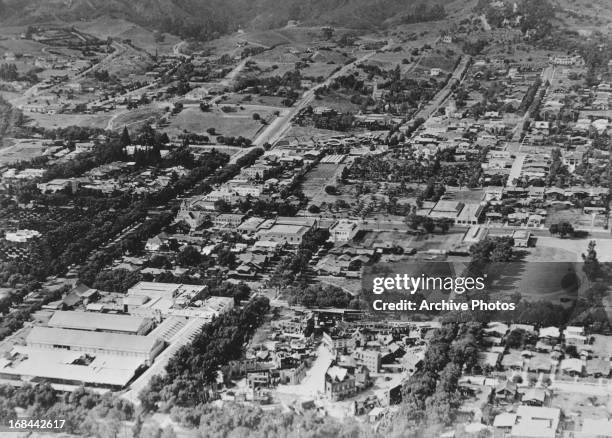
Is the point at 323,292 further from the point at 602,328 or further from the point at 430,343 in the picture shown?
the point at 602,328

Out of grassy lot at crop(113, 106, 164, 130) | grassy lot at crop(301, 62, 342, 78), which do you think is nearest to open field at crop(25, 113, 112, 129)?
grassy lot at crop(113, 106, 164, 130)

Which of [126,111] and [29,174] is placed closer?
[29,174]

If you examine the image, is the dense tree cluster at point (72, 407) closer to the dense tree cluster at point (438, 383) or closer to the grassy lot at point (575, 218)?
the dense tree cluster at point (438, 383)

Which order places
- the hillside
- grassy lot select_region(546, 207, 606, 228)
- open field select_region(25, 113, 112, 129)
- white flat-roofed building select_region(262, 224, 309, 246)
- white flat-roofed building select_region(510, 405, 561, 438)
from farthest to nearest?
the hillside < open field select_region(25, 113, 112, 129) < grassy lot select_region(546, 207, 606, 228) < white flat-roofed building select_region(262, 224, 309, 246) < white flat-roofed building select_region(510, 405, 561, 438)

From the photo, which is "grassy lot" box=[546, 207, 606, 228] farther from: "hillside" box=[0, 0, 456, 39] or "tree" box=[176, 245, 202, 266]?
"hillside" box=[0, 0, 456, 39]

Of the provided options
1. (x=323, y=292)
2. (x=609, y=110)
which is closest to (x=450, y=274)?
(x=323, y=292)

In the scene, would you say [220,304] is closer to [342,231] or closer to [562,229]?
[342,231]

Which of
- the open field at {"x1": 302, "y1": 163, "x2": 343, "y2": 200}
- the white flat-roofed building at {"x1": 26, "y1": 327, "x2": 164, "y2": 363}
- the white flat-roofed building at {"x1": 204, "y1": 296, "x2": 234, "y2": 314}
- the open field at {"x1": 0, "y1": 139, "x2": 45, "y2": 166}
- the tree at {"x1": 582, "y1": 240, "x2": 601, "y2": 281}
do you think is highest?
the white flat-roofed building at {"x1": 26, "y1": 327, "x2": 164, "y2": 363}

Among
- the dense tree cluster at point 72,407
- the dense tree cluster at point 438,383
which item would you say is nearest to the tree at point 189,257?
the dense tree cluster at point 72,407
